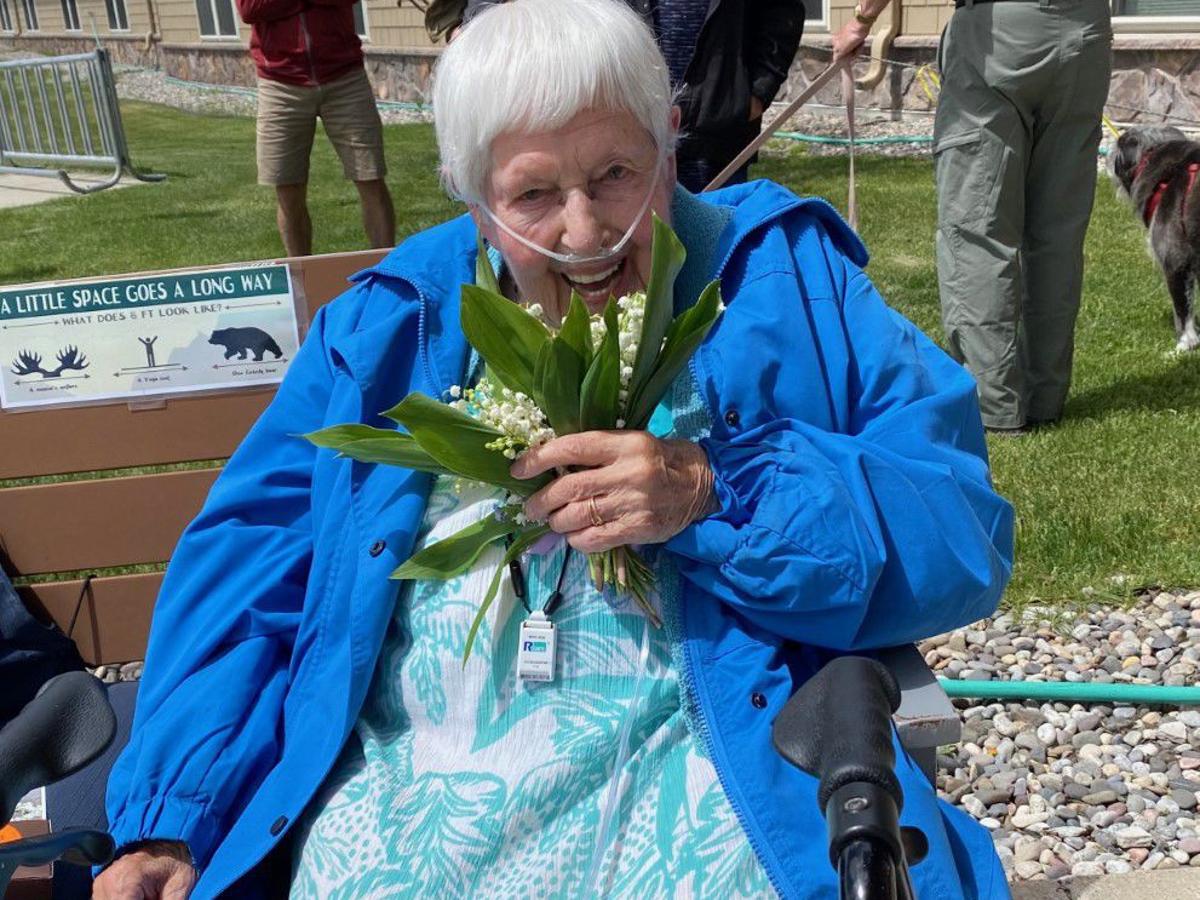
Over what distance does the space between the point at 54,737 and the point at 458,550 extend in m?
0.58

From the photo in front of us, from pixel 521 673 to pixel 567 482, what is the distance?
30 centimetres

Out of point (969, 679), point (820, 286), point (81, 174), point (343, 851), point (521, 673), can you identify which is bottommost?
point (81, 174)

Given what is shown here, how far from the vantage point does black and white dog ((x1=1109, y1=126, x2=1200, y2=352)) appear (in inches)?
238

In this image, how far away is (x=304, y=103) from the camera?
24.0ft

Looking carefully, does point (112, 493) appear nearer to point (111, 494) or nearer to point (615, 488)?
point (111, 494)

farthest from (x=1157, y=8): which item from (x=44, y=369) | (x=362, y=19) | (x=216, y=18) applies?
(x=216, y=18)

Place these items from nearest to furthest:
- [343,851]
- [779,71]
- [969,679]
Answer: [343,851] → [969,679] → [779,71]

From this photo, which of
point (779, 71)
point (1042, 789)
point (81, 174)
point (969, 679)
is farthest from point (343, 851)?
point (81, 174)

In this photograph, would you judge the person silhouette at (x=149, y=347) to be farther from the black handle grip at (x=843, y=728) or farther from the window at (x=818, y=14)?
the window at (x=818, y=14)

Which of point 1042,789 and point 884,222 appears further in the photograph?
point 884,222

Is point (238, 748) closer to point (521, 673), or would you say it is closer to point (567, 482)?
point (521, 673)

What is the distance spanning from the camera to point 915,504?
1.72 metres

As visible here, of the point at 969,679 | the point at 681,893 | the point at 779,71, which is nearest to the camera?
the point at 681,893

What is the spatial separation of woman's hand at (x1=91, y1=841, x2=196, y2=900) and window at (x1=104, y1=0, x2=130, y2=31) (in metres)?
34.4
